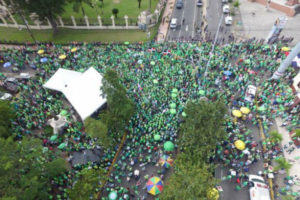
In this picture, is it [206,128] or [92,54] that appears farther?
[92,54]

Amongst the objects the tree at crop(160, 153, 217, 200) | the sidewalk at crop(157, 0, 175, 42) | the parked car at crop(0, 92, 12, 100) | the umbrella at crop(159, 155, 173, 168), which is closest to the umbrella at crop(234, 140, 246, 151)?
the tree at crop(160, 153, 217, 200)

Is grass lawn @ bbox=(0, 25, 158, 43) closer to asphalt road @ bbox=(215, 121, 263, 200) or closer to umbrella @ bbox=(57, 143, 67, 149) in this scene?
umbrella @ bbox=(57, 143, 67, 149)

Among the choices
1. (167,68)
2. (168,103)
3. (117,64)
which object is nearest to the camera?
(168,103)

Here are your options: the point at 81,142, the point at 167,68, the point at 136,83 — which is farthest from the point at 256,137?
the point at 81,142

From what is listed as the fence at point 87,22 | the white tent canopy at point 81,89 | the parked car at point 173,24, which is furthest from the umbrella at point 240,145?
the fence at point 87,22

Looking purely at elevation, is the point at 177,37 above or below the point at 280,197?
above

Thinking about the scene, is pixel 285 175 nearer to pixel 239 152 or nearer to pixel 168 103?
pixel 239 152

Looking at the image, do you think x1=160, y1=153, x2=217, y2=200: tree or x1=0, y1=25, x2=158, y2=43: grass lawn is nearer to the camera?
x1=160, y1=153, x2=217, y2=200: tree
